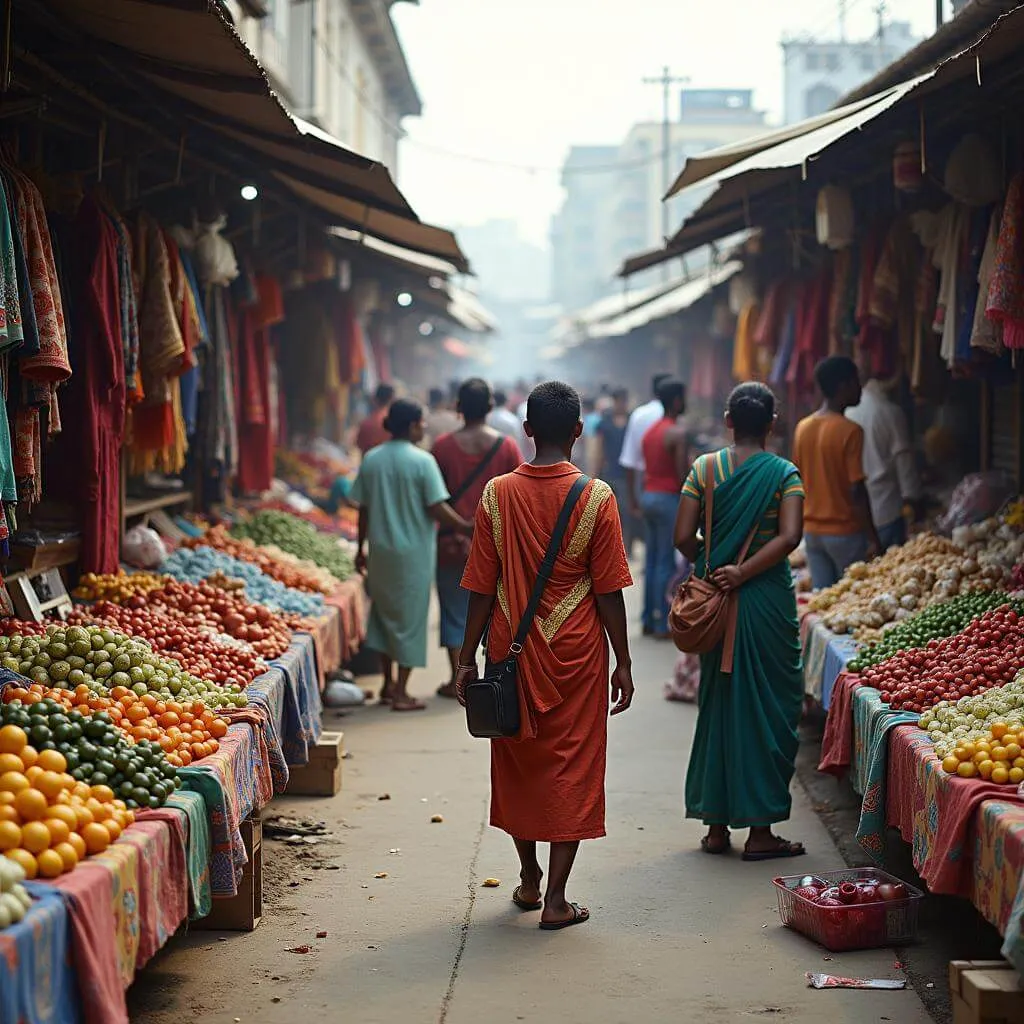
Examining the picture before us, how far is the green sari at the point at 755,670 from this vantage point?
604 cm

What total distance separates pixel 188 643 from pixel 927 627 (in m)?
3.31

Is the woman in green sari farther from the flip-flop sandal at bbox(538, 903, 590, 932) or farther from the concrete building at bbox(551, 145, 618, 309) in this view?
the concrete building at bbox(551, 145, 618, 309)

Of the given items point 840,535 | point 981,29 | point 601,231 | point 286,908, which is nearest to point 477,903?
point 286,908

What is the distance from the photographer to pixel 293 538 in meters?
10.9

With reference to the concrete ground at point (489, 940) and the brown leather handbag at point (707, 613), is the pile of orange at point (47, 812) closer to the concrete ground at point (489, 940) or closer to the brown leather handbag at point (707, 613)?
the concrete ground at point (489, 940)

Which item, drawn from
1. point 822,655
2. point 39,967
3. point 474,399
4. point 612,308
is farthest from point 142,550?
point 612,308

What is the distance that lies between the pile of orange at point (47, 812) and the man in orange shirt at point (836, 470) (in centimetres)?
509

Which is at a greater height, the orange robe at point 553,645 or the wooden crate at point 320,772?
the orange robe at point 553,645

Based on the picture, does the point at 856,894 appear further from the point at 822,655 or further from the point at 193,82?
the point at 193,82

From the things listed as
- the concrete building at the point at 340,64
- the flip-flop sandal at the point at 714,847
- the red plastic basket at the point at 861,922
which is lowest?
the flip-flop sandal at the point at 714,847

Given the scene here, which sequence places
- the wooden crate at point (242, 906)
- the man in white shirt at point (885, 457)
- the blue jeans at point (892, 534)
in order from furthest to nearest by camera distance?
the blue jeans at point (892, 534), the man in white shirt at point (885, 457), the wooden crate at point (242, 906)

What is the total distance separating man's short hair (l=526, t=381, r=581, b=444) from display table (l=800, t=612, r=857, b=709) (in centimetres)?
210

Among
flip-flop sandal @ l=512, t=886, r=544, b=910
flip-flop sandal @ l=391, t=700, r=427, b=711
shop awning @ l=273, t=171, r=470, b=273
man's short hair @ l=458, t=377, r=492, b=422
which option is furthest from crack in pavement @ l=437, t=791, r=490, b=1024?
shop awning @ l=273, t=171, r=470, b=273

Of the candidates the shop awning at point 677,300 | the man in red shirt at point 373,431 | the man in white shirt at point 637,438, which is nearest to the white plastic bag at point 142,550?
the man in white shirt at point 637,438
